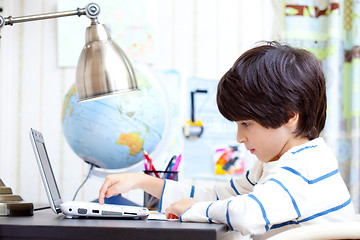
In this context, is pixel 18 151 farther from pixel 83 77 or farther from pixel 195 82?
pixel 83 77

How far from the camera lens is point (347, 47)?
2.13 m

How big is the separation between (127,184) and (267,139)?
0.33 m

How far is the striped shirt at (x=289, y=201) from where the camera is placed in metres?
0.88

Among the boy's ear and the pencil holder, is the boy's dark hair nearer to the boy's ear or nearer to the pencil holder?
the boy's ear

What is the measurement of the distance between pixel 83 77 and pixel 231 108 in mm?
367

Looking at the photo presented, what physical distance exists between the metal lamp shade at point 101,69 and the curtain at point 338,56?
1.09 meters

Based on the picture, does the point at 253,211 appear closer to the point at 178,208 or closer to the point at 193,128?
the point at 178,208

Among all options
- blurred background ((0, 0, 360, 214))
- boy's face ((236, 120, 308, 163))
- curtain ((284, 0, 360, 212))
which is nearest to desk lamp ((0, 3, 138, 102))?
boy's face ((236, 120, 308, 163))

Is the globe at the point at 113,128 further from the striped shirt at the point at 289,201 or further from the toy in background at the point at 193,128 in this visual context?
the striped shirt at the point at 289,201

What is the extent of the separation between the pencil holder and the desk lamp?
0.34m

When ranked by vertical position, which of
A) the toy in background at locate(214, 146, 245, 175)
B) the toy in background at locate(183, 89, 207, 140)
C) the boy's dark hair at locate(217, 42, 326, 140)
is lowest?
the toy in background at locate(214, 146, 245, 175)

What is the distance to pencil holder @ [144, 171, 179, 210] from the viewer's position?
144 cm

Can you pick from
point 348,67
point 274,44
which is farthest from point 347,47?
point 274,44

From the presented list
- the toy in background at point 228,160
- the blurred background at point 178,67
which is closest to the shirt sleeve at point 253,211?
the blurred background at point 178,67
